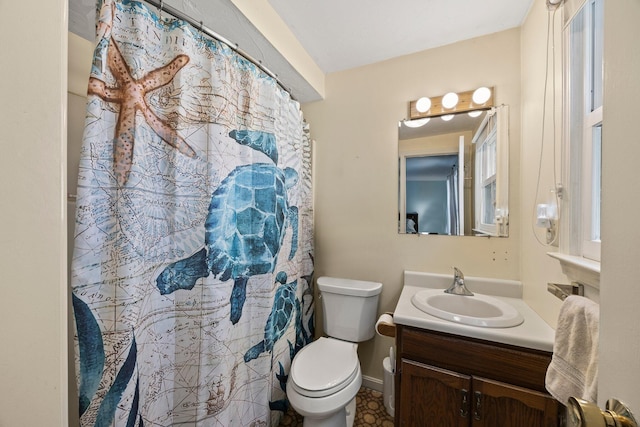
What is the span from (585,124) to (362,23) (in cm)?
118

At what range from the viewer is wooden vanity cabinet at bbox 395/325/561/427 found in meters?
0.93

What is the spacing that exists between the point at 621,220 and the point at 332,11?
1.50 metres

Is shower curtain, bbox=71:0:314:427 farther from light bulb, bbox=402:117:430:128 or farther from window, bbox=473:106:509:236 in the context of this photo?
window, bbox=473:106:509:236

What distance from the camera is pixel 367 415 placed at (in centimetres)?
148

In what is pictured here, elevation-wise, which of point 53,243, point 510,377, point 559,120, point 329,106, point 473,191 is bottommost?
point 510,377

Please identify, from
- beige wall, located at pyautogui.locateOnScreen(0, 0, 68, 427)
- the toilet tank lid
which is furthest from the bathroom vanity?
beige wall, located at pyautogui.locateOnScreen(0, 0, 68, 427)

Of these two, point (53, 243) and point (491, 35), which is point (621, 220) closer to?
point (53, 243)

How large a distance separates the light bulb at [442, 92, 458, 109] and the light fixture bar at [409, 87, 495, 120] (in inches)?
0.7

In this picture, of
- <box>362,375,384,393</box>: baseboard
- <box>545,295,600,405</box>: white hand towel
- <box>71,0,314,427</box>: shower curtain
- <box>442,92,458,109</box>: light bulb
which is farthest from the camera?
<box>362,375,384,393</box>: baseboard

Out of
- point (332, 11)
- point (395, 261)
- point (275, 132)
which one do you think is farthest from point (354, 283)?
point (332, 11)

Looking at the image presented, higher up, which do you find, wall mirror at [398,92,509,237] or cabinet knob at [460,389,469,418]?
wall mirror at [398,92,509,237]

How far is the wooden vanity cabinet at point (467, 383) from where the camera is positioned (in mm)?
925

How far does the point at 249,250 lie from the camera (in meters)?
1.17

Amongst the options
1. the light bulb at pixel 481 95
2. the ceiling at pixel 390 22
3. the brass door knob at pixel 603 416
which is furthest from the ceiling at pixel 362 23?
the brass door knob at pixel 603 416
